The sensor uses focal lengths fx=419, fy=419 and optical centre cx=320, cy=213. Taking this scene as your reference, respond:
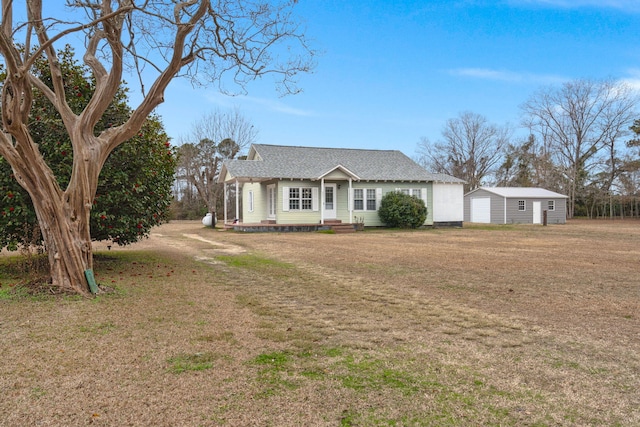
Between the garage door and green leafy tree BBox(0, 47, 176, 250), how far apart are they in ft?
99.5

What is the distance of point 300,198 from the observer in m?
22.7

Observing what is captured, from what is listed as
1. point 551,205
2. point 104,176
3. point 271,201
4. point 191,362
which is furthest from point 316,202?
point 551,205

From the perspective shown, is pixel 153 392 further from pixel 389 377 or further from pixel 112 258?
pixel 112 258

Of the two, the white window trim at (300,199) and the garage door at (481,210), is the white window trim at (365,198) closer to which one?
the white window trim at (300,199)

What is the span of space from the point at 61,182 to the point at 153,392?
21.0ft

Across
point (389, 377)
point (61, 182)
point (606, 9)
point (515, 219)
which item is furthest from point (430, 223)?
point (389, 377)

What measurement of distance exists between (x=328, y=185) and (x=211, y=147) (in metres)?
17.8

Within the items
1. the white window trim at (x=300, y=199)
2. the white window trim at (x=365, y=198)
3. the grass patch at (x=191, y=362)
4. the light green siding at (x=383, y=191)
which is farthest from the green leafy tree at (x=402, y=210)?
the grass patch at (x=191, y=362)

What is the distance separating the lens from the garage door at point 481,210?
1360 inches

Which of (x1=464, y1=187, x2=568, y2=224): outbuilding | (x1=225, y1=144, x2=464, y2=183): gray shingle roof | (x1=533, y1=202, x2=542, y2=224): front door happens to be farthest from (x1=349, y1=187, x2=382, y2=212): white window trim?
(x1=533, y1=202, x2=542, y2=224): front door

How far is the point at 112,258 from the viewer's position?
10867 millimetres

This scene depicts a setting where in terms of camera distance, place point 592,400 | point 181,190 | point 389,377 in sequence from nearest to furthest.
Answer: point 592,400 < point 389,377 < point 181,190

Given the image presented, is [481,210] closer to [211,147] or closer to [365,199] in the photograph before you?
[365,199]

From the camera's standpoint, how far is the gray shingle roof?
22.3 m
